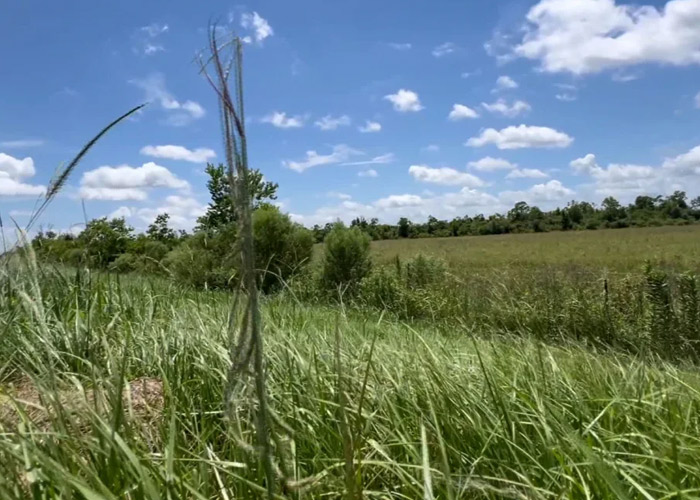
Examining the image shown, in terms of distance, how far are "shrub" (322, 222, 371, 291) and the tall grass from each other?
9.29 metres

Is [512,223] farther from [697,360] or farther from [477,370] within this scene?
[477,370]

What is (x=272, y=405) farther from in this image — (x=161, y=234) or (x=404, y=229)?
(x=404, y=229)

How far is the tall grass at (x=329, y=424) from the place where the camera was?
116 cm

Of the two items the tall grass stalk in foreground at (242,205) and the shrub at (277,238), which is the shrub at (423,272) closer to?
the shrub at (277,238)

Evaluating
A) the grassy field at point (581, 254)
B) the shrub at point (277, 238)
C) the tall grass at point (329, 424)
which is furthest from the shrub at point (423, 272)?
the tall grass at point (329, 424)

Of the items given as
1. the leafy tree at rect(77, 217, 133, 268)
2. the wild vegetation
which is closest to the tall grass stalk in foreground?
the wild vegetation

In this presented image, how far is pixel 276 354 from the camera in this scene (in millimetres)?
2141

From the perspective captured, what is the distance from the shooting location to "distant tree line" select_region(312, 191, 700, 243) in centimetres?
6247

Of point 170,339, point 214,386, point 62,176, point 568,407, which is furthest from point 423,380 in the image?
point 62,176

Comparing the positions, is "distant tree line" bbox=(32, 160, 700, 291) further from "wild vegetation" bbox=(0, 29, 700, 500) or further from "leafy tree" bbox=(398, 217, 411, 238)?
"leafy tree" bbox=(398, 217, 411, 238)

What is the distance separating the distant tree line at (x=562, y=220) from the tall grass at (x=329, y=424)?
58036mm

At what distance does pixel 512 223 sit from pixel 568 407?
68686mm

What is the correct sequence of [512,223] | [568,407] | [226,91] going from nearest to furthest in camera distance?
[226,91] → [568,407] → [512,223]

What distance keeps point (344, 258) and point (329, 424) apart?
10.5 m
